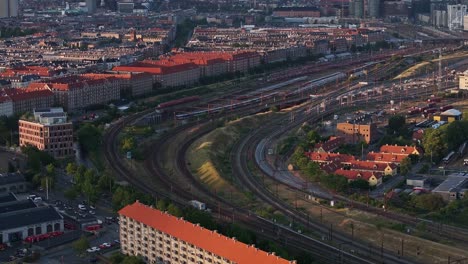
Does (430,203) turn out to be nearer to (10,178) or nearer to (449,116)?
(10,178)

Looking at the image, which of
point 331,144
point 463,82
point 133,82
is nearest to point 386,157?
point 331,144

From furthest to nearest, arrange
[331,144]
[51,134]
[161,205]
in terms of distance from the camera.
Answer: [331,144] → [51,134] → [161,205]

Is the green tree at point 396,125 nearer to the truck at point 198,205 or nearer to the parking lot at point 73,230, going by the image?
the truck at point 198,205

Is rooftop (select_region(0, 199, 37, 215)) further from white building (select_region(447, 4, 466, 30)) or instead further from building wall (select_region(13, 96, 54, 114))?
white building (select_region(447, 4, 466, 30))

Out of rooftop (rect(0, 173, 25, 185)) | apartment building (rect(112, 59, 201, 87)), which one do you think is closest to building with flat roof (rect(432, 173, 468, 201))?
rooftop (rect(0, 173, 25, 185))

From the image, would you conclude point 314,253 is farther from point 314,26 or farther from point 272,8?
point 272,8

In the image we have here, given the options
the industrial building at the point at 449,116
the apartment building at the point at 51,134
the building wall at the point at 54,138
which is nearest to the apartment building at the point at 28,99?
the apartment building at the point at 51,134

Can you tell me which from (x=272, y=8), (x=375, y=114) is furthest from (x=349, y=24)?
(x=375, y=114)
